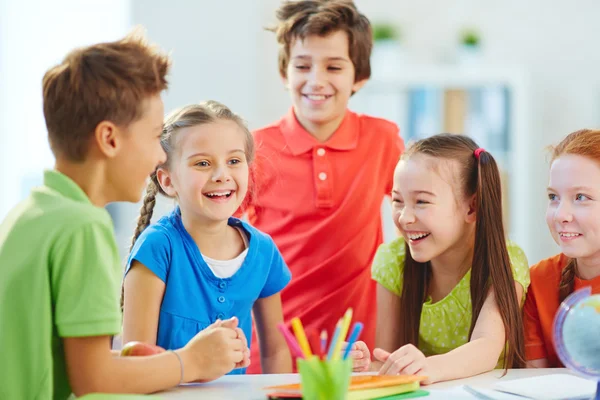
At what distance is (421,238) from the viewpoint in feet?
5.59

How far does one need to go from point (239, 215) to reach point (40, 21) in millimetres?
2709

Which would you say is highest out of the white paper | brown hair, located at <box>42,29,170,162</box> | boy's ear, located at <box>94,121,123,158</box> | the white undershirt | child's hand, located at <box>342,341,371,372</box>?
brown hair, located at <box>42,29,170,162</box>

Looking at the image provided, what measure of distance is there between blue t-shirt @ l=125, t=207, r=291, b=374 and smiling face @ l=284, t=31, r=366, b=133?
57cm

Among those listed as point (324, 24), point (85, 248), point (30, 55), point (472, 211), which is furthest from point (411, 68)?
point (85, 248)

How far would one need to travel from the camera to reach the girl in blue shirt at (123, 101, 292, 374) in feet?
5.21

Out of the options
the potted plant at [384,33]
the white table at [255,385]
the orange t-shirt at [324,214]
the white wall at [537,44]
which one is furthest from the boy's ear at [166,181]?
the white wall at [537,44]

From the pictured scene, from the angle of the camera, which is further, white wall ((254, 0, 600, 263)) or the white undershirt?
white wall ((254, 0, 600, 263))

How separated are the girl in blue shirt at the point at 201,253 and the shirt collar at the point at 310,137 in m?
0.37

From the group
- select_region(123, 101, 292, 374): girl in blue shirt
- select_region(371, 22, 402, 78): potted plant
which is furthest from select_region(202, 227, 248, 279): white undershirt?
select_region(371, 22, 402, 78): potted plant

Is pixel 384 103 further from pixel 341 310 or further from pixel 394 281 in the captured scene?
pixel 394 281

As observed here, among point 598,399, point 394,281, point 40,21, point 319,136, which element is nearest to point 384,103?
point 40,21

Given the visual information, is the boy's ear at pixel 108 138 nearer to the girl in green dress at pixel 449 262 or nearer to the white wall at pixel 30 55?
the girl in green dress at pixel 449 262

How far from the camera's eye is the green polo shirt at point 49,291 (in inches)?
44.3

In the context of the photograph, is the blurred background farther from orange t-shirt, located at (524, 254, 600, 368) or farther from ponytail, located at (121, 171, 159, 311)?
orange t-shirt, located at (524, 254, 600, 368)
